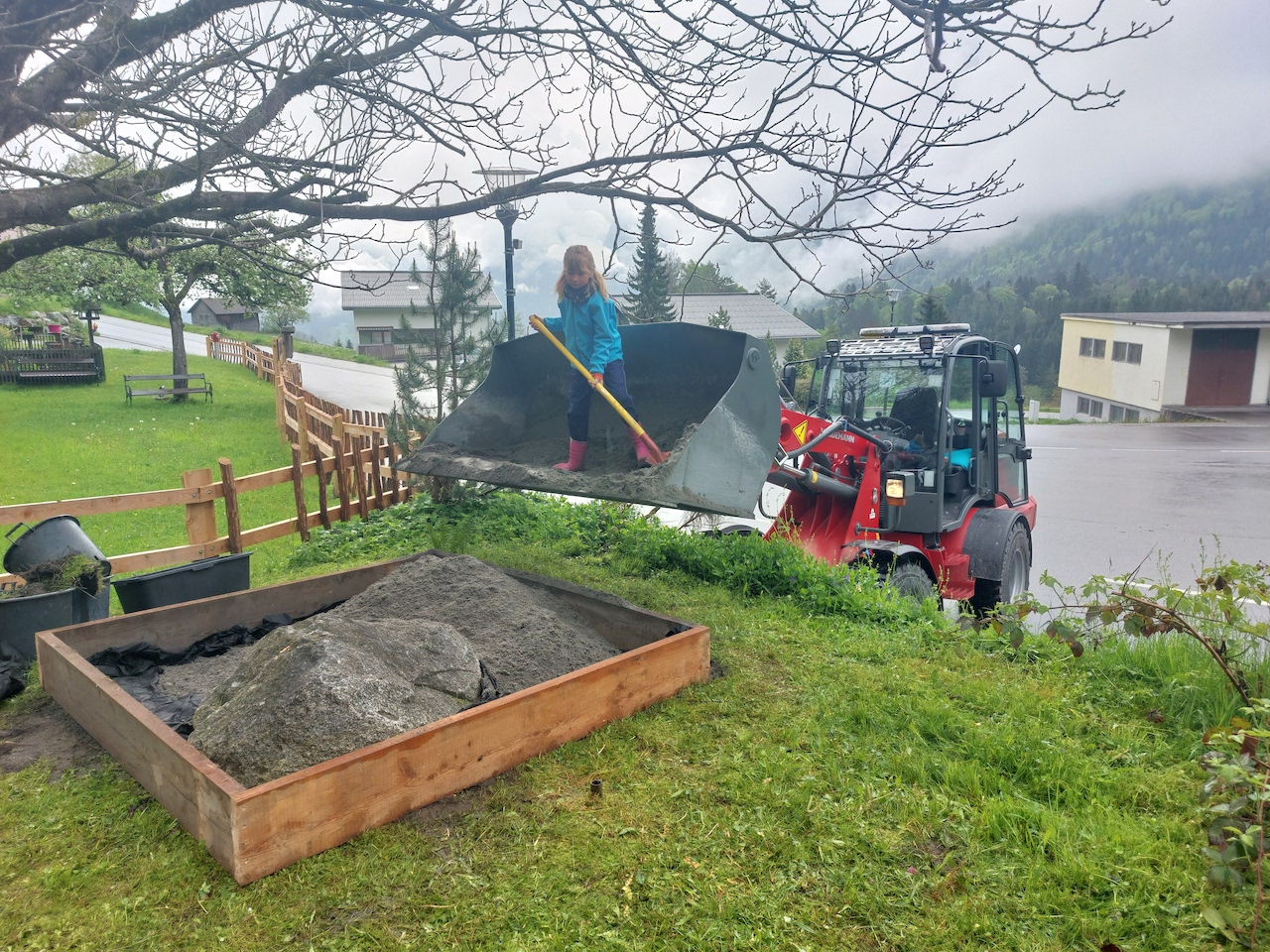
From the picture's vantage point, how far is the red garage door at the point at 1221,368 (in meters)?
36.2

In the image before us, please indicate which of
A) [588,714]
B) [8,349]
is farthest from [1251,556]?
[8,349]

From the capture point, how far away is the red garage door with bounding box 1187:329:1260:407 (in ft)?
119

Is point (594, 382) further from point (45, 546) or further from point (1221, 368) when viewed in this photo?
point (1221, 368)

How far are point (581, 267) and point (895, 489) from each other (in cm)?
315

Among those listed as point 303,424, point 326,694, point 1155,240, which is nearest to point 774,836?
point 326,694

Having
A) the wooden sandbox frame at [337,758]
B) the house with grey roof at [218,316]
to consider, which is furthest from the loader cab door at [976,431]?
the house with grey roof at [218,316]

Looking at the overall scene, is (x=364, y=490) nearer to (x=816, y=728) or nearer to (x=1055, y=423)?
(x=816, y=728)

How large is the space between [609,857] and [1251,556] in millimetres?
12259

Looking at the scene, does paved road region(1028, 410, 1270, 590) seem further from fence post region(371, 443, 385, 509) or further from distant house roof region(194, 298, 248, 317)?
distant house roof region(194, 298, 248, 317)

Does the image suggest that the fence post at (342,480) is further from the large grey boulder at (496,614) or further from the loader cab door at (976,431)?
the loader cab door at (976,431)

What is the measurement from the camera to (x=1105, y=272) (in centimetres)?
14438

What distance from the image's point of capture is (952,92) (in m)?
3.81

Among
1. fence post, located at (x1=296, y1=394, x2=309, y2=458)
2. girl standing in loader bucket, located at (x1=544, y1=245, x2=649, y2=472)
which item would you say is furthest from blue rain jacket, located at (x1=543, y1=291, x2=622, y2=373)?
fence post, located at (x1=296, y1=394, x2=309, y2=458)

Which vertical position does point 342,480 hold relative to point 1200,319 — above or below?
below
